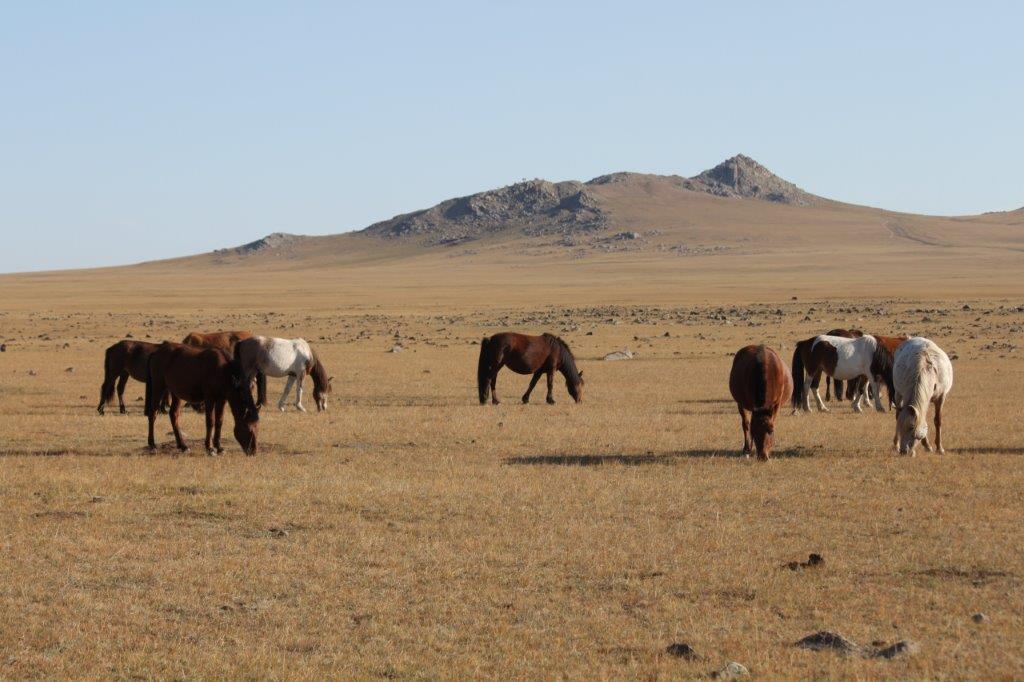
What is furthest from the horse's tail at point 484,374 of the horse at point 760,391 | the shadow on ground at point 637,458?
the horse at point 760,391

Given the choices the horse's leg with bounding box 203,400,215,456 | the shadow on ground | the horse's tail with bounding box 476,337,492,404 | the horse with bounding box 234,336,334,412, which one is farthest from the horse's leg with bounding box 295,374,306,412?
the shadow on ground

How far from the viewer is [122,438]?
54.0ft

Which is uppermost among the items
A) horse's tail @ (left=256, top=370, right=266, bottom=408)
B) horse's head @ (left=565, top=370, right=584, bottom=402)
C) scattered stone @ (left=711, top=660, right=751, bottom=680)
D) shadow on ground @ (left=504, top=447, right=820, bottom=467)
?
horse's tail @ (left=256, top=370, right=266, bottom=408)

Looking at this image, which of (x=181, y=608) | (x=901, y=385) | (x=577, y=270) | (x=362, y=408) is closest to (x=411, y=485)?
(x=181, y=608)

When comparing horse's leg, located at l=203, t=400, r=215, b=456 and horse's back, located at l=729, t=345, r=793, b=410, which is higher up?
horse's back, located at l=729, t=345, r=793, b=410

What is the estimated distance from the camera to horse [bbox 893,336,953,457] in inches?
571

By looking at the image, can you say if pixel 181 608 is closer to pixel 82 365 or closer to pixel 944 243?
pixel 82 365

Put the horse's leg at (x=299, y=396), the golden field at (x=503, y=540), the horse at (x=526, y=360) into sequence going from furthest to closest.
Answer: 1. the horse at (x=526, y=360)
2. the horse's leg at (x=299, y=396)
3. the golden field at (x=503, y=540)

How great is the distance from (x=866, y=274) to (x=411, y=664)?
109171 mm

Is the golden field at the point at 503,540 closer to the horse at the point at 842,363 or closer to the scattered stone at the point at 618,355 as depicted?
the horse at the point at 842,363

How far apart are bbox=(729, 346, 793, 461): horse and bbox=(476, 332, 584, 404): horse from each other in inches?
261

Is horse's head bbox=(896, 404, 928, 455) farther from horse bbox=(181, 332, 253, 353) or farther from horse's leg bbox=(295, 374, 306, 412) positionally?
horse bbox=(181, 332, 253, 353)

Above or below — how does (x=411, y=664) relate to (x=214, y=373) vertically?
below

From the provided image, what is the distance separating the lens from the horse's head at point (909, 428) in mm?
14415
